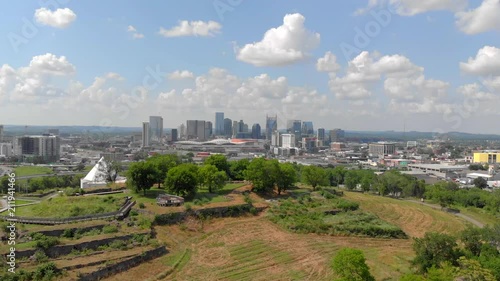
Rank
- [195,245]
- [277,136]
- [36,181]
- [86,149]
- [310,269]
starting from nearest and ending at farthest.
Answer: [310,269] < [195,245] < [36,181] < [86,149] < [277,136]

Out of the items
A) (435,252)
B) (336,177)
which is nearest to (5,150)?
(336,177)

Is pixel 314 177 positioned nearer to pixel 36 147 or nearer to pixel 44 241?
pixel 44 241

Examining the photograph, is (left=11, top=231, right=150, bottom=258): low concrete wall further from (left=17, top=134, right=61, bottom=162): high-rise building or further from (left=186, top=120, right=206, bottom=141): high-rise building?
(left=186, top=120, right=206, bottom=141): high-rise building

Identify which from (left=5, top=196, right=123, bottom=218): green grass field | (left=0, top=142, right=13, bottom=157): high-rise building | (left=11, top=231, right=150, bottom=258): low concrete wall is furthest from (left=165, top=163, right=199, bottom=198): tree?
(left=0, top=142, right=13, bottom=157): high-rise building

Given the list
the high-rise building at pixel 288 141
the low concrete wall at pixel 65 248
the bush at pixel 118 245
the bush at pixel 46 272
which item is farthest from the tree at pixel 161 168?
the high-rise building at pixel 288 141

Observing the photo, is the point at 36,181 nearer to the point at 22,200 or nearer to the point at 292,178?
the point at 22,200

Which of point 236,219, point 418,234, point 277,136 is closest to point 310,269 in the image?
point 236,219
